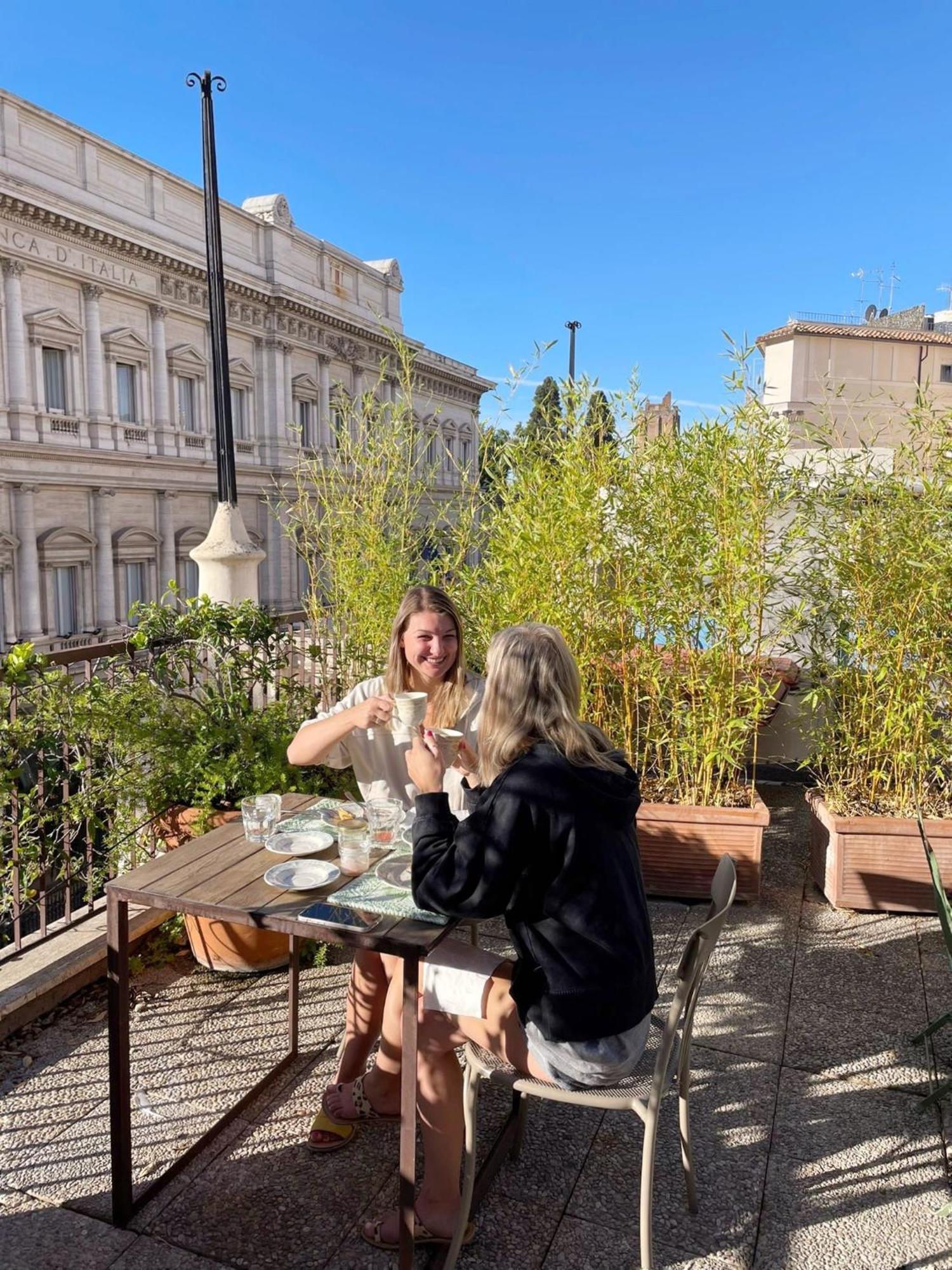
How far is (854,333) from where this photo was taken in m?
30.7

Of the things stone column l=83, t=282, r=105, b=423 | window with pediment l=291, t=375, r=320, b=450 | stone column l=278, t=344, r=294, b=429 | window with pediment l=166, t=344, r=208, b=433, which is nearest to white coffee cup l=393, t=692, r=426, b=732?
stone column l=83, t=282, r=105, b=423

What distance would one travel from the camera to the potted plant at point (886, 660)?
122 inches

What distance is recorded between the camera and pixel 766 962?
2.79 meters

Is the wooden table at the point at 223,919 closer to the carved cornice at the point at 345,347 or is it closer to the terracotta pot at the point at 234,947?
the terracotta pot at the point at 234,947

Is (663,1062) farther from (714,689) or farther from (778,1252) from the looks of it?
(714,689)

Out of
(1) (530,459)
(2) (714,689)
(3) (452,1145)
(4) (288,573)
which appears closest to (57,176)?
(4) (288,573)

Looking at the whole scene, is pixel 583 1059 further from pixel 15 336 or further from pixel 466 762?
pixel 15 336

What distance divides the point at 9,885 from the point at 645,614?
2.27 meters

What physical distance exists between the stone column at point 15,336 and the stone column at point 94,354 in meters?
1.51

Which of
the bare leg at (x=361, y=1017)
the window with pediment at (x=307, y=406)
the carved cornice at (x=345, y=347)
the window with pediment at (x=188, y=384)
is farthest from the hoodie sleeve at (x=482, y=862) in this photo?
the carved cornice at (x=345, y=347)

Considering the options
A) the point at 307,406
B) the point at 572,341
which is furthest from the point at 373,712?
the point at 307,406

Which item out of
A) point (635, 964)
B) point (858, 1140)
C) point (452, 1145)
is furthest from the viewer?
point (858, 1140)

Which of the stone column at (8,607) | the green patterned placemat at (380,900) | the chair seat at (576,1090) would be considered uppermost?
the green patterned placemat at (380,900)

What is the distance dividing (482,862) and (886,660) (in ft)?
7.42
